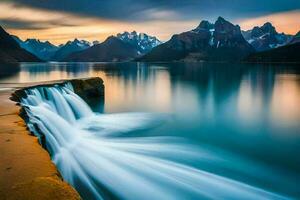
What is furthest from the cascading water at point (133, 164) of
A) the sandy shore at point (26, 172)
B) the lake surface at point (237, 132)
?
the sandy shore at point (26, 172)

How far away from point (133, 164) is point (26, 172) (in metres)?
7.99

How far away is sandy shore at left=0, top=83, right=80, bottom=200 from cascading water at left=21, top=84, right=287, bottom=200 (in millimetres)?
2902

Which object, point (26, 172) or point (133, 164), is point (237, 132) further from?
point (26, 172)

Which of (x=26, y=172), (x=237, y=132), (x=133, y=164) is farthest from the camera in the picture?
(x=237, y=132)

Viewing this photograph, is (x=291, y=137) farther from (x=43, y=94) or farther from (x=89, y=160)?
(x=43, y=94)

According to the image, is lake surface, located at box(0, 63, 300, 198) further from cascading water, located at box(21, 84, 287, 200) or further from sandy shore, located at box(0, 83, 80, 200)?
sandy shore, located at box(0, 83, 80, 200)

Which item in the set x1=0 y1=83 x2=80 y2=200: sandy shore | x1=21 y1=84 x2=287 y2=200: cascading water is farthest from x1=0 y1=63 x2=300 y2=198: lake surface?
x1=0 y1=83 x2=80 y2=200: sandy shore

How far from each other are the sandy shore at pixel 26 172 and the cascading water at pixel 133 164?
290 cm

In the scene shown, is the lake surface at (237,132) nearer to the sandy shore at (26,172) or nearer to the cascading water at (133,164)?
the cascading water at (133,164)

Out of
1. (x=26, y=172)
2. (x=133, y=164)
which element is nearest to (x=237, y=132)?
(x=133, y=164)

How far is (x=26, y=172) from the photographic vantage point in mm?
7758

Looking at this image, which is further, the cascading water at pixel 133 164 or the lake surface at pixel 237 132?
the lake surface at pixel 237 132

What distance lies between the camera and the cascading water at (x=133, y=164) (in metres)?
12.4

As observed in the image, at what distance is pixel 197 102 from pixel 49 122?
81.2 feet
